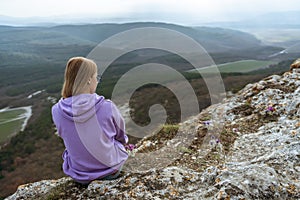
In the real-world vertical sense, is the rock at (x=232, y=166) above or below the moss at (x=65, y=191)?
above

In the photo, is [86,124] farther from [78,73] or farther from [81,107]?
[78,73]

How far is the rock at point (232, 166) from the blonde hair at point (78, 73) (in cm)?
177

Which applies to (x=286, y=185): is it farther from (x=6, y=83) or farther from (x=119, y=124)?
(x=6, y=83)

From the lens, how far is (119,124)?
5.12 metres

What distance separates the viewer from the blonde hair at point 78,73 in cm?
455

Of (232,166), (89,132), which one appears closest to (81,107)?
(89,132)

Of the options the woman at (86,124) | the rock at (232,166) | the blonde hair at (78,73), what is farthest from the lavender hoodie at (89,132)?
the rock at (232,166)

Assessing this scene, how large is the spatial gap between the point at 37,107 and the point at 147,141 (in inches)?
4001

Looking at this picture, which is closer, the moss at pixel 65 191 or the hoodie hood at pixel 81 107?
the hoodie hood at pixel 81 107

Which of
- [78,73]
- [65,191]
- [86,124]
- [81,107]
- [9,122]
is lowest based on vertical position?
[9,122]

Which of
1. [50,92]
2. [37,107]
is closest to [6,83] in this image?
[50,92]

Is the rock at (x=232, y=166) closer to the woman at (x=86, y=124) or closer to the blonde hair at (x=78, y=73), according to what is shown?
the woman at (x=86, y=124)

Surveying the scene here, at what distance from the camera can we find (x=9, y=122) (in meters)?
81.4

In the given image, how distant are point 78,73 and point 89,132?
3.43 ft
